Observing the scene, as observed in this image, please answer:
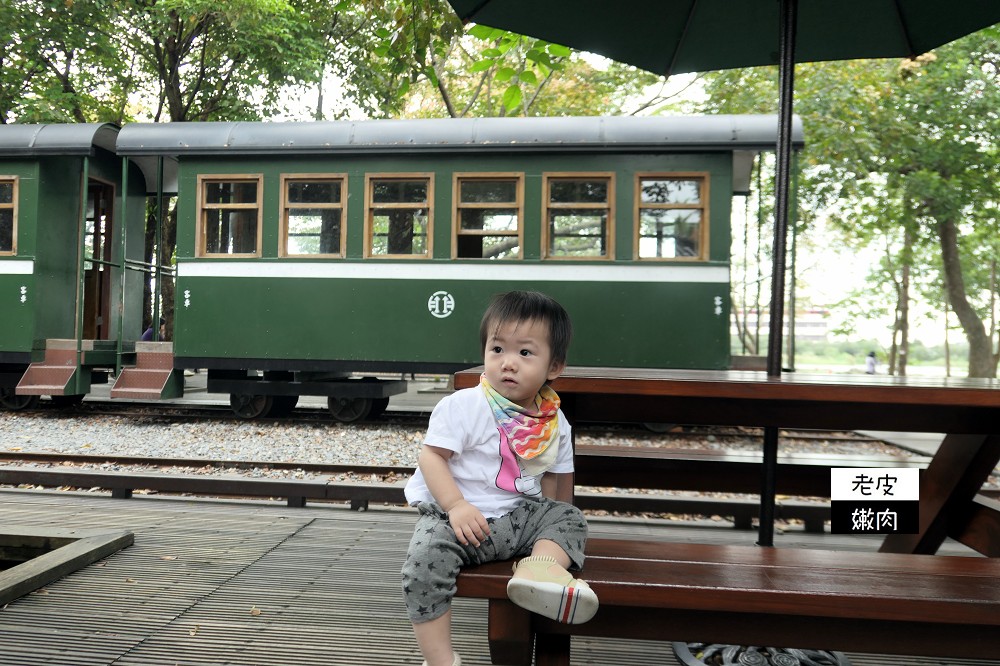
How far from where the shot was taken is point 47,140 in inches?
334

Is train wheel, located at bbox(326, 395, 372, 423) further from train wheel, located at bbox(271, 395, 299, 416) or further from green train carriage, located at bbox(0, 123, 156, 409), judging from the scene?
green train carriage, located at bbox(0, 123, 156, 409)

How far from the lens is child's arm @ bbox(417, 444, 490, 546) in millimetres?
1690

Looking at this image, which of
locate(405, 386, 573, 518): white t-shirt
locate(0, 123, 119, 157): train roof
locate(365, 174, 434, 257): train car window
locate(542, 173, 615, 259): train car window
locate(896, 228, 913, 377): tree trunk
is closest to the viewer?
locate(405, 386, 573, 518): white t-shirt

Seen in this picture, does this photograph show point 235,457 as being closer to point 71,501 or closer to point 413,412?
point 71,501

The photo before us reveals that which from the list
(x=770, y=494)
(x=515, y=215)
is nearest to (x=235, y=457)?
(x=515, y=215)

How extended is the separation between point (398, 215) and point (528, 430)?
6195 mm

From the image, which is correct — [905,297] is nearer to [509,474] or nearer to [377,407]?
[377,407]

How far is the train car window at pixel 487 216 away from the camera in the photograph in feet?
24.6

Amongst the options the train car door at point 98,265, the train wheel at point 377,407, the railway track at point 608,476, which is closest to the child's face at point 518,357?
the railway track at point 608,476

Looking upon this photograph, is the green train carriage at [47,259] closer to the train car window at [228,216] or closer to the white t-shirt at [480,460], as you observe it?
the train car window at [228,216]

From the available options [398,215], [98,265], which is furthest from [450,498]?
[98,265]

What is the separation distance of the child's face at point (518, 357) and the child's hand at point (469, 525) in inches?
12.3

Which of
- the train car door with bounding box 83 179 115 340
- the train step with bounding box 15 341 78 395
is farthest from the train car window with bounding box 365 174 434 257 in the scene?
the train car door with bounding box 83 179 115 340

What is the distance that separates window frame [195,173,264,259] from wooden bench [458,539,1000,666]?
22.8 feet
